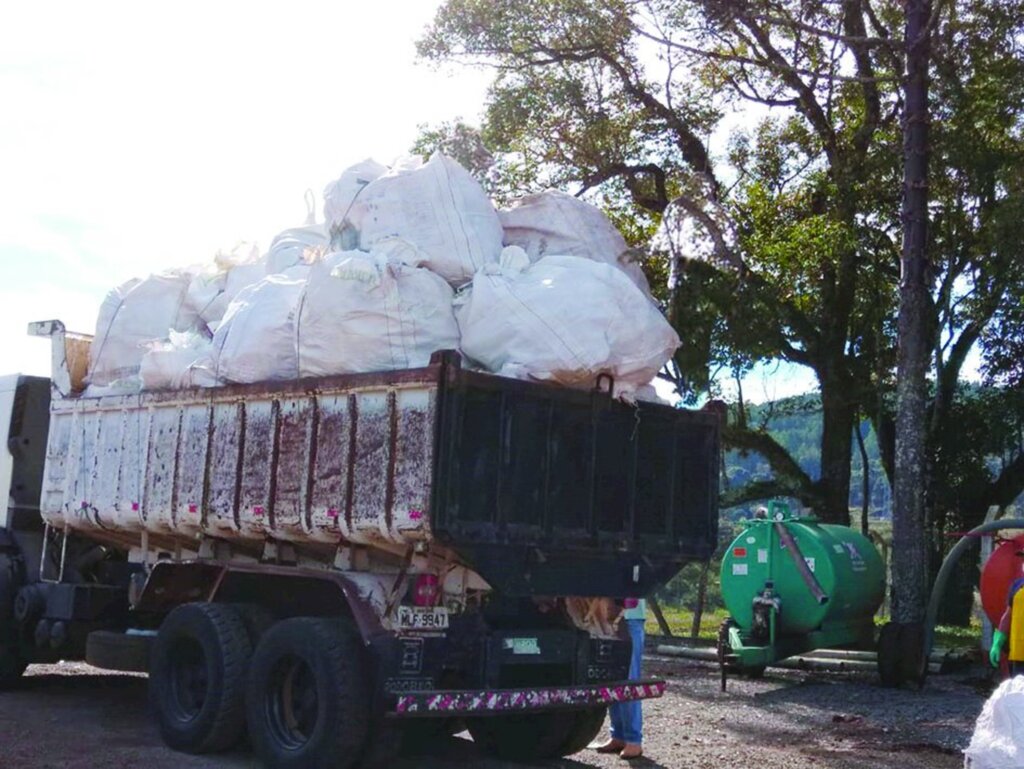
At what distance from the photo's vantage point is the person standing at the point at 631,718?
8.38 m

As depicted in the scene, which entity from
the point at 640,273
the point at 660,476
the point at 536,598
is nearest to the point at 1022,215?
the point at 640,273

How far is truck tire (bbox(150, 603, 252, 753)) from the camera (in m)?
7.66

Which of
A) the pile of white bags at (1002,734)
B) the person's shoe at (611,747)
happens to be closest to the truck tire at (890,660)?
the person's shoe at (611,747)

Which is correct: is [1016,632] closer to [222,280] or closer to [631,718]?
[631,718]

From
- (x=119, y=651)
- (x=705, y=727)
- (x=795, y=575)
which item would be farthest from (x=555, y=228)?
(x=795, y=575)

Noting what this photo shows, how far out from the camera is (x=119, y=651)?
8.73 metres

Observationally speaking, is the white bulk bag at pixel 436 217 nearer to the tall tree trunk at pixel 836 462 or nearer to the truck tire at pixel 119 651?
the truck tire at pixel 119 651

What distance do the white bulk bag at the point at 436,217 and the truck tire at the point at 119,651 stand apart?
9.89ft

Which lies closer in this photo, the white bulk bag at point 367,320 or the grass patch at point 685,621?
the white bulk bag at point 367,320

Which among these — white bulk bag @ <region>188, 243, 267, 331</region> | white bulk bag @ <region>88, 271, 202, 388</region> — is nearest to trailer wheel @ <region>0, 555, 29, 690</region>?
white bulk bag @ <region>88, 271, 202, 388</region>

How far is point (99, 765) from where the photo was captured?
7438mm

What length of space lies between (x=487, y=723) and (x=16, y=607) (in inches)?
148

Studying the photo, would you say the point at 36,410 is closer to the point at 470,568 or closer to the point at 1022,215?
the point at 470,568

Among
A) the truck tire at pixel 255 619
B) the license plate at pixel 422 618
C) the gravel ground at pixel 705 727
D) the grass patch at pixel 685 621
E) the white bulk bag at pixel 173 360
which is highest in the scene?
the white bulk bag at pixel 173 360
